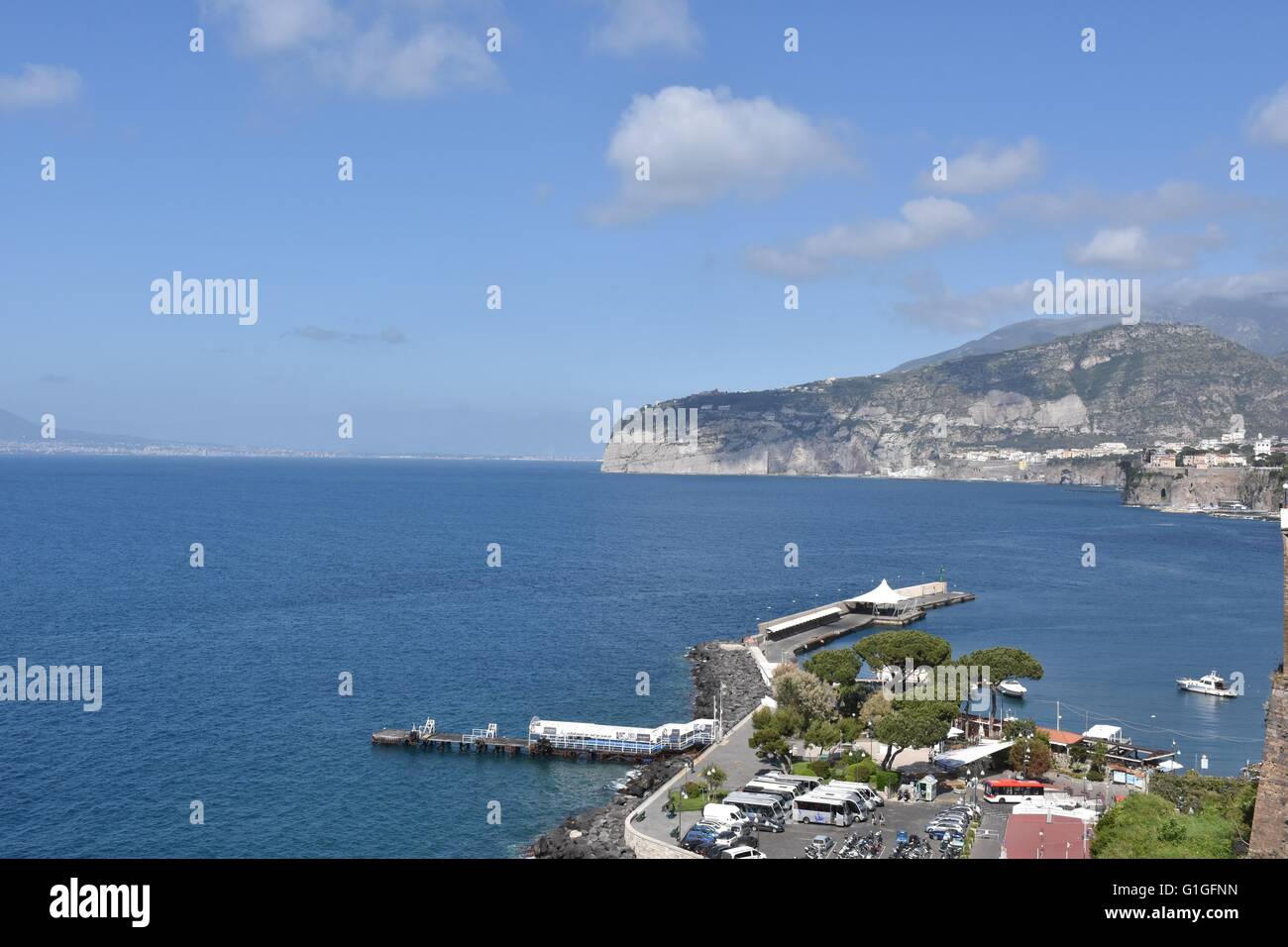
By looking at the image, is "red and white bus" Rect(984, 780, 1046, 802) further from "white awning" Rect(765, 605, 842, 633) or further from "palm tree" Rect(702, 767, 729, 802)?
"white awning" Rect(765, 605, 842, 633)

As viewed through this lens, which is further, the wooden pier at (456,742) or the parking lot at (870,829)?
the wooden pier at (456,742)

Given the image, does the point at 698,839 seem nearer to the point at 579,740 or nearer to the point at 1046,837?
the point at 1046,837

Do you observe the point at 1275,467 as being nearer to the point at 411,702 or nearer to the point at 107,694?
the point at 411,702

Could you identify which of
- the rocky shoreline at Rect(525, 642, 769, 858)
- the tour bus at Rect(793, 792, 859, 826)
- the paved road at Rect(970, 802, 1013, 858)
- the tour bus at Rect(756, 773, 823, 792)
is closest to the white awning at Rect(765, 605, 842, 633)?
the rocky shoreline at Rect(525, 642, 769, 858)

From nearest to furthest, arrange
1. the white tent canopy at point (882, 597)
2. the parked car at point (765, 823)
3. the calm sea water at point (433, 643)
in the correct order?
1. the parked car at point (765, 823)
2. the calm sea water at point (433, 643)
3. the white tent canopy at point (882, 597)

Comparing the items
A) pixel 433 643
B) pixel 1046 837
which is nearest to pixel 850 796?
pixel 1046 837

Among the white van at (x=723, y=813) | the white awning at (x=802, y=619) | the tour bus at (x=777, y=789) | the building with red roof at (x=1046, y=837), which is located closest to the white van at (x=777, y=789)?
the tour bus at (x=777, y=789)

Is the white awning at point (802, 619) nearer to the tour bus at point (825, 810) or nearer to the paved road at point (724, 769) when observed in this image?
the paved road at point (724, 769)
